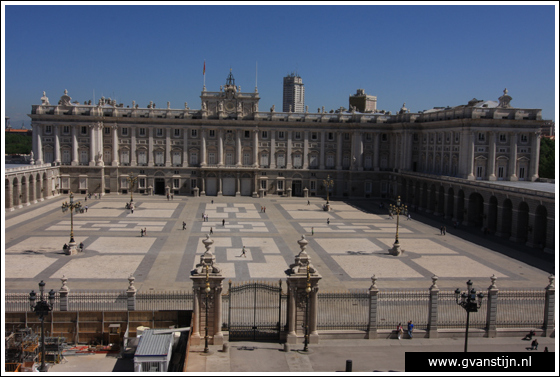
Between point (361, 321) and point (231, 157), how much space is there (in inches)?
2488

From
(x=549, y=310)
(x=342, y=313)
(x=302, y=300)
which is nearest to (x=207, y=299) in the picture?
(x=302, y=300)

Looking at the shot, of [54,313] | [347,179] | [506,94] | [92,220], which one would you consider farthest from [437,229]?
[54,313]

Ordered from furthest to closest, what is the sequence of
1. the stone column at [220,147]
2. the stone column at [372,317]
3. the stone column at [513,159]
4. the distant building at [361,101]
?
the distant building at [361,101] → the stone column at [220,147] → the stone column at [513,159] → the stone column at [372,317]

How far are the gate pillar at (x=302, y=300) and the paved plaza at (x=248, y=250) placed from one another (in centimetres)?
956

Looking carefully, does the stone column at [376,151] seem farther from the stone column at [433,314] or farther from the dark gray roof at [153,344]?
the dark gray roof at [153,344]

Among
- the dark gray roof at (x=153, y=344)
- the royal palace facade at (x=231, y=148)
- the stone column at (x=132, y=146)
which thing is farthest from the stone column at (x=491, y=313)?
the stone column at (x=132, y=146)

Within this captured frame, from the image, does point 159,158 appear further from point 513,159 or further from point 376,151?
point 513,159

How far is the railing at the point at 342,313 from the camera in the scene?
1040 inches

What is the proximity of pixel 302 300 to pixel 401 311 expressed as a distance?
669 centimetres

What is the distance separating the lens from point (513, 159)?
222ft

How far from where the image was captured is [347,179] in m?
89.2

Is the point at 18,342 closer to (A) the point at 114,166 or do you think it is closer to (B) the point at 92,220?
(B) the point at 92,220

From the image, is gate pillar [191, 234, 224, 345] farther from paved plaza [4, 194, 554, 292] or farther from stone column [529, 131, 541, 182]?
stone column [529, 131, 541, 182]

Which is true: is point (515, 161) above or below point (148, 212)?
above
